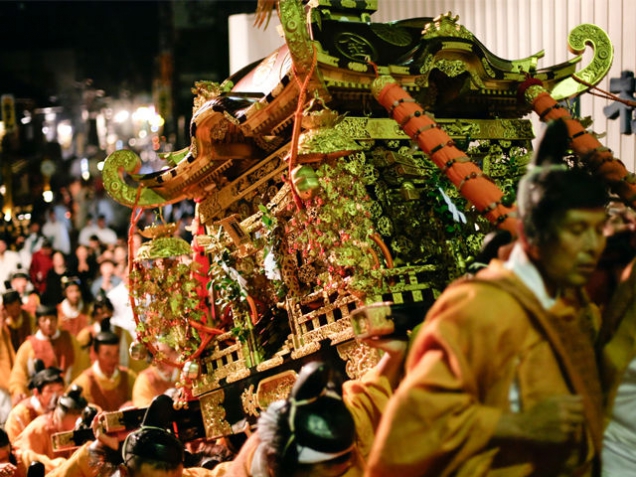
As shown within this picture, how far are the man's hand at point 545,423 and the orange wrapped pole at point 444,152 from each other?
5.94 ft

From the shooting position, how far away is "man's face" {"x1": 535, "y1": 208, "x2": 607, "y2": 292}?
2488 mm

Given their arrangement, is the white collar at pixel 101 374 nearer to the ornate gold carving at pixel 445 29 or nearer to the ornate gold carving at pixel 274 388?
the ornate gold carving at pixel 274 388

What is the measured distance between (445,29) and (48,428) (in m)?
4.78

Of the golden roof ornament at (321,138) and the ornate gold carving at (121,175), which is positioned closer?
the golden roof ornament at (321,138)

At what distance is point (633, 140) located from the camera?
773 centimetres

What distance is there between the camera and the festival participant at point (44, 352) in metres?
10.1

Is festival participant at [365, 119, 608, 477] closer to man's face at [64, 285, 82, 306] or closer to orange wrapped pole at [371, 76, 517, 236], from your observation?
orange wrapped pole at [371, 76, 517, 236]

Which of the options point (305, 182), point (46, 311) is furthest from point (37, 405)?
point (305, 182)

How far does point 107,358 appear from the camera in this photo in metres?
9.31

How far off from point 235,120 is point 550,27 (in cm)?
387

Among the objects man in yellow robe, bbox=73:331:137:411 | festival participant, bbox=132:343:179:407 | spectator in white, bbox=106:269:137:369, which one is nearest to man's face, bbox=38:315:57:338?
spectator in white, bbox=106:269:137:369

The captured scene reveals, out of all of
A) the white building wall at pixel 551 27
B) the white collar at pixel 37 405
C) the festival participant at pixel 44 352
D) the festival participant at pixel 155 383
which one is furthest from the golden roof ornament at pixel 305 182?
the festival participant at pixel 44 352

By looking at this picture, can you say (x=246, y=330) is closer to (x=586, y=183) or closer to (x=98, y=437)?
(x=98, y=437)

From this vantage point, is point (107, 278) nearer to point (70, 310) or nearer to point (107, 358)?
point (70, 310)
